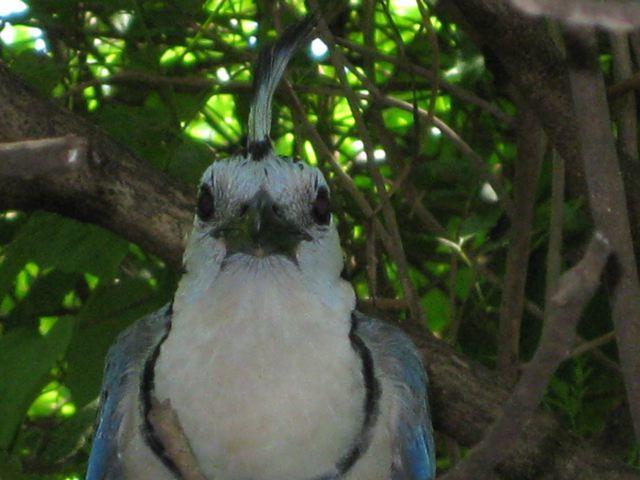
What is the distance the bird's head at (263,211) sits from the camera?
271 centimetres

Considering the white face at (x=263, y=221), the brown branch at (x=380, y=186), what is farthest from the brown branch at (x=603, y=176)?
the brown branch at (x=380, y=186)

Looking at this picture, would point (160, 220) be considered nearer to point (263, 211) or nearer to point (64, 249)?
point (64, 249)

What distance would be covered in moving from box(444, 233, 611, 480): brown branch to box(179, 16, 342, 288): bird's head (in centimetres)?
101

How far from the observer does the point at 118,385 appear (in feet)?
9.61

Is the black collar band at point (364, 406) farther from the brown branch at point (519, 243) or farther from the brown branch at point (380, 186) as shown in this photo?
the brown branch at point (519, 243)

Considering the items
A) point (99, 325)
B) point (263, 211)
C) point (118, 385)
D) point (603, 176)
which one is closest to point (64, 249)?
point (99, 325)

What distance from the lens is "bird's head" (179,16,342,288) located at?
271 centimetres

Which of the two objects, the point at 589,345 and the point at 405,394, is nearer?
the point at 405,394

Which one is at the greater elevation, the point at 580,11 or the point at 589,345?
the point at 580,11

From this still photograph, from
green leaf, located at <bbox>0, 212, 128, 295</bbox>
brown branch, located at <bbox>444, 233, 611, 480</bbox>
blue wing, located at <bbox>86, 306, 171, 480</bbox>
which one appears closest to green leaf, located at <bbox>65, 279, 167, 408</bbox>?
green leaf, located at <bbox>0, 212, 128, 295</bbox>

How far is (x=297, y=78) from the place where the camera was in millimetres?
3840

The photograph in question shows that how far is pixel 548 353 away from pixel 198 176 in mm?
2006

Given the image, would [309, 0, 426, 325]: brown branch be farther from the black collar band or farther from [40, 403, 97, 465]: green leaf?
[40, 403, 97, 465]: green leaf

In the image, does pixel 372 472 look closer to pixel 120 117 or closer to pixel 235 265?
pixel 235 265
